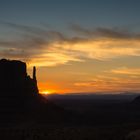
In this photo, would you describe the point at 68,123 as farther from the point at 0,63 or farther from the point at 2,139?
the point at 2,139

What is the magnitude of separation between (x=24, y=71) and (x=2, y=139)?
5786 cm

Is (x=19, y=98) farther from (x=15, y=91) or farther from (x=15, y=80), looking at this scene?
(x=15, y=80)

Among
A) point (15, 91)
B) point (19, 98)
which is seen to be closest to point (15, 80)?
point (15, 91)

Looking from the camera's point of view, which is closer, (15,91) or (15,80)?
(15,91)

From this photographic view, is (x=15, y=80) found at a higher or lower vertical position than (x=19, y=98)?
higher

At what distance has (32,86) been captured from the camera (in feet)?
396

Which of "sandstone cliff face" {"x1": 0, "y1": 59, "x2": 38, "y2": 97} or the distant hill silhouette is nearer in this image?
the distant hill silhouette

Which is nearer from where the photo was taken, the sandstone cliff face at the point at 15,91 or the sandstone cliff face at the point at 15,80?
the sandstone cliff face at the point at 15,91

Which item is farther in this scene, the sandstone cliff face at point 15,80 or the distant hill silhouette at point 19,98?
the sandstone cliff face at point 15,80

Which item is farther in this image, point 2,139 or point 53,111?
point 53,111

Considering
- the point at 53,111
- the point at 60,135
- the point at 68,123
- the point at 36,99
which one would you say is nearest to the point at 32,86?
the point at 36,99

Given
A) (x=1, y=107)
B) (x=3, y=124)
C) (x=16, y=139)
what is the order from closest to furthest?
(x=16, y=139) → (x=3, y=124) → (x=1, y=107)

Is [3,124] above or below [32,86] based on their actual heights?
below

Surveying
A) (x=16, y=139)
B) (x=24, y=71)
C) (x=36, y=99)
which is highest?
(x=24, y=71)
